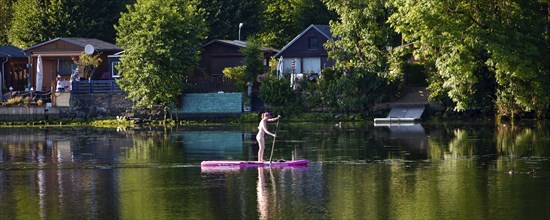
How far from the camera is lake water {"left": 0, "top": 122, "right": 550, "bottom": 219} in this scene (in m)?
28.7

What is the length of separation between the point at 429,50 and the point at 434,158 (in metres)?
18.3

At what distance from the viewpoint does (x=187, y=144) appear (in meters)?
52.7

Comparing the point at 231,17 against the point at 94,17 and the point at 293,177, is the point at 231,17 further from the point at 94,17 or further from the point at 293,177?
the point at 293,177

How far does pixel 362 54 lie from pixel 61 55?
81.3 feet

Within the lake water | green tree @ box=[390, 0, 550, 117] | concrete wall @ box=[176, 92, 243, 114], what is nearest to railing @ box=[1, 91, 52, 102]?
concrete wall @ box=[176, 92, 243, 114]

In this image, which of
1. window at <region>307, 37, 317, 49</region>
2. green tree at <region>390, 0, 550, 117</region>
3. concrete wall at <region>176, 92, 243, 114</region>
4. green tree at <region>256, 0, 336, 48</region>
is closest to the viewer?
green tree at <region>390, 0, 550, 117</region>

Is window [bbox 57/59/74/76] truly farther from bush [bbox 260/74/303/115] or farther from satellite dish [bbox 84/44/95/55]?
bush [bbox 260/74/303/115]

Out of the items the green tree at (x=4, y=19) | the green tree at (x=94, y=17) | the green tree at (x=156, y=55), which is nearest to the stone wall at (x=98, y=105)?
the green tree at (x=156, y=55)

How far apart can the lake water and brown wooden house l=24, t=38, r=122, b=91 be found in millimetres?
24826

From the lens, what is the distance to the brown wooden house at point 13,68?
84.2 m

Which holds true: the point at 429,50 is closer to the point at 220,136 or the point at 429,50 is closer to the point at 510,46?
the point at 510,46

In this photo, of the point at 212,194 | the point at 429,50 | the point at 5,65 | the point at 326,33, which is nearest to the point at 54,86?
the point at 5,65

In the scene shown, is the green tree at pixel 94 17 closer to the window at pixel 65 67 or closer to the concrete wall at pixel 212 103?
the window at pixel 65 67

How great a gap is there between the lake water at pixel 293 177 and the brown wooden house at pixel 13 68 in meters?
27.0
